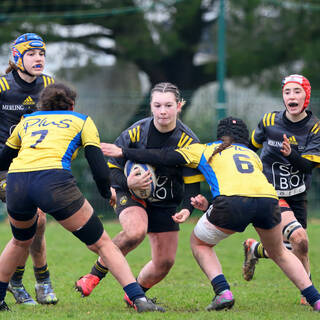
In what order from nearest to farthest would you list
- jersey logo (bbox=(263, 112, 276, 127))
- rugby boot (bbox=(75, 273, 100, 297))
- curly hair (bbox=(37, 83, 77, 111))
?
curly hair (bbox=(37, 83, 77, 111)), rugby boot (bbox=(75, 273, 100, 297)), jersey logo (bbox=(263, 112, 276, 127))

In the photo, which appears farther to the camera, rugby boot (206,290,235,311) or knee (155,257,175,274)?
knee (155,257,175,274)

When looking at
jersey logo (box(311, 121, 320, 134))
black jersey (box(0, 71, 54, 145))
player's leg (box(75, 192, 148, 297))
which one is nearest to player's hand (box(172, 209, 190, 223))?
player's leg (box(75, 192, 148, 297))

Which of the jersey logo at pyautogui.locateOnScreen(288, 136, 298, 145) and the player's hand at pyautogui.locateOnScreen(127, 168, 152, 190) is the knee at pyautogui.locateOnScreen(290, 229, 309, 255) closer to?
the jersey logo at pyautogui.locateOnScreen(288, 136, 298, 145)

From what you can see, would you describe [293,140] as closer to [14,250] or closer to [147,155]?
[147,155]

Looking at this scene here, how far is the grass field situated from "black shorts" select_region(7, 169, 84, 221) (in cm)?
89

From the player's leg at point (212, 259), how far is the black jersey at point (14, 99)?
2.22 meters

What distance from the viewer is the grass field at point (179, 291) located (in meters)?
5.96

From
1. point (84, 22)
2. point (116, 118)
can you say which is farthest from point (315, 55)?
point (116, 118)

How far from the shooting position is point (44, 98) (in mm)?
5914

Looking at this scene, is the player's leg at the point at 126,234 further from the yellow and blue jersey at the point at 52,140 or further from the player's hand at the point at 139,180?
the yellow and blue jersey at the point at 52,140

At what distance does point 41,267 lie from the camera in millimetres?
6871

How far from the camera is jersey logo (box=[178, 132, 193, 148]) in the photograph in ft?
21.5

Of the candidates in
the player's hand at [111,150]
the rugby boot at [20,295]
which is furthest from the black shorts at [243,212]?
the rugby boot at [20,295]

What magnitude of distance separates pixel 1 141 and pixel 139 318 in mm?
2584
